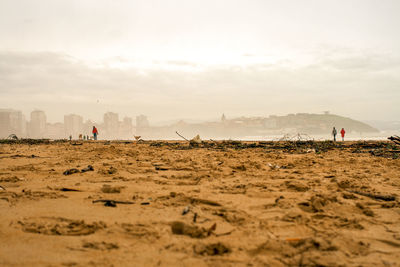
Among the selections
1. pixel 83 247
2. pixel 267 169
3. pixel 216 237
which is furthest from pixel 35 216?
pixel 267 169

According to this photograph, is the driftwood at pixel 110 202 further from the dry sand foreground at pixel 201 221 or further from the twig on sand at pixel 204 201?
the twig on sand at pixel 204 201

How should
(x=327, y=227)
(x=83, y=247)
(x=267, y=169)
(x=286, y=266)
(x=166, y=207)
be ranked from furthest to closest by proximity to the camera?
(x=267, y=169), (x=166, y=207), (x=327, y=227), (x=83, y=247), (x=286, y=266)

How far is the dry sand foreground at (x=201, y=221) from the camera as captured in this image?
175 centimetres

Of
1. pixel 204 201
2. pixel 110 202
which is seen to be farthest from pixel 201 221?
pixel 110 202

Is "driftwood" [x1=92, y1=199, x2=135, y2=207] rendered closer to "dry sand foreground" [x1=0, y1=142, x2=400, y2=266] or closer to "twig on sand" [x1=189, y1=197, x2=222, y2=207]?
"dry sand foreground" [x1=0, y1=142, x2=400, y2=266]

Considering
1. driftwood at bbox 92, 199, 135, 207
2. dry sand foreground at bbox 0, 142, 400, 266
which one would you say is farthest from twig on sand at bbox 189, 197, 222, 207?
driftwood at bbox 92, 199, 135, 207

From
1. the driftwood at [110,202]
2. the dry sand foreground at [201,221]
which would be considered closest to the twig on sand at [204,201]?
the dry sand foreground at [201,221]

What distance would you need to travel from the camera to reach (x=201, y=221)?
2.34m

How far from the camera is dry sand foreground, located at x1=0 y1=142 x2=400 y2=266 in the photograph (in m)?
1.75

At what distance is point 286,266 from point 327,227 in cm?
82

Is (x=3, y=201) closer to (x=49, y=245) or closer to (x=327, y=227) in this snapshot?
(x=49, y=245)

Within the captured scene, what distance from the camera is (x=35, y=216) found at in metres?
2.41

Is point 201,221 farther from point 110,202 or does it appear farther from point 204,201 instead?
point 110,202

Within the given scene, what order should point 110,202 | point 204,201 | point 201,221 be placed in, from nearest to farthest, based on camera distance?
1. point 201,221
2. point 110,202
3. point 204,201
